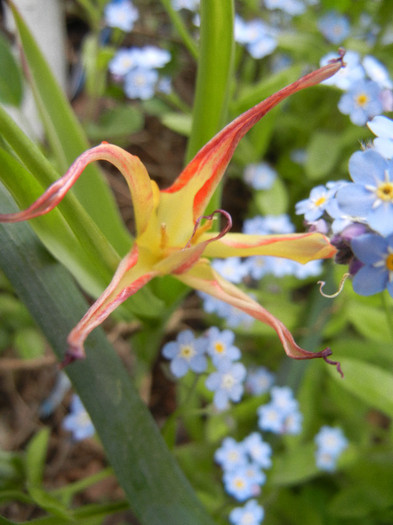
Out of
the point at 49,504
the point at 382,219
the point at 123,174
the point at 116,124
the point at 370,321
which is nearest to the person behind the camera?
the point at 382,219

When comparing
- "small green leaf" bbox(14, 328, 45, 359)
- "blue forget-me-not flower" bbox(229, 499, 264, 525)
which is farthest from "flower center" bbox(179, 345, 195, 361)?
"small green leaf" bbox(14, 328, 45, 359)

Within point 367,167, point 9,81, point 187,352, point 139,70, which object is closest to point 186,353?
point 187,352

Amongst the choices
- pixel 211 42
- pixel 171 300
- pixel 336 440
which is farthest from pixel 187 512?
pixel 211 42

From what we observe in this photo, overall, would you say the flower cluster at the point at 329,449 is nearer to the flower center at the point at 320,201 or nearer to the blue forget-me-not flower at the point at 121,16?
the flower center at the point at 320,201

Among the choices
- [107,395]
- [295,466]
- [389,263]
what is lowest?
[295,466]

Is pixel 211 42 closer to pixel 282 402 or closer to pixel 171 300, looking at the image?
pixel 171 300

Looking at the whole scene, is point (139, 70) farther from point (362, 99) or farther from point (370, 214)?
point (370, 214)

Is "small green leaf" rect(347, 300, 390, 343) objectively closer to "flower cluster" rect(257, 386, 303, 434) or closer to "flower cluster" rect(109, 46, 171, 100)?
"flower cluster" rect(257, 386, 303, 434)
